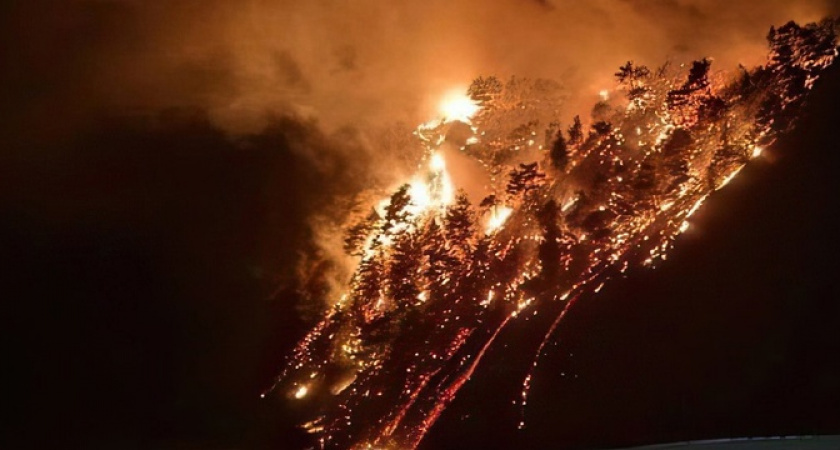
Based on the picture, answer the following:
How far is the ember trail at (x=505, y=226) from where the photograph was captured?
2.71m

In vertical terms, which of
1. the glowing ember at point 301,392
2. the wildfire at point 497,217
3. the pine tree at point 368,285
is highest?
the wildfire at point 497,217

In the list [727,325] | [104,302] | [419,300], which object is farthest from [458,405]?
[104,302]

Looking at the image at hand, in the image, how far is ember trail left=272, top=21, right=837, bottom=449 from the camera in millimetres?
2713

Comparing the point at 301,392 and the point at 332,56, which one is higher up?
the point at 332,56

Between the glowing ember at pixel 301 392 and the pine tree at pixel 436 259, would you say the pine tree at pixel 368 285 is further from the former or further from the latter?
the glowing ember at pixel 301 392

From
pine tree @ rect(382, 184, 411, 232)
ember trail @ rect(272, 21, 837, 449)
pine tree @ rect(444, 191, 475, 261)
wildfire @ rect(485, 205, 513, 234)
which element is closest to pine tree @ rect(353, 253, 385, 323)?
ember trail @ rect(272, 21, 837, 449)

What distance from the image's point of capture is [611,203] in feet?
9.26

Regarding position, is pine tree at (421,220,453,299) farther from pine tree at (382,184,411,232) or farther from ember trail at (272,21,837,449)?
pine tree at (382,184,411,232)

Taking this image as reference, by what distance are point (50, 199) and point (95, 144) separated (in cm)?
26

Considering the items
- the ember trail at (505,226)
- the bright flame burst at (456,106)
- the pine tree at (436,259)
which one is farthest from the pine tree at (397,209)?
the bright flame burst at (456,106)

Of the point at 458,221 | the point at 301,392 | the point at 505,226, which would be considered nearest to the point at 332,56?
the point at 458,221

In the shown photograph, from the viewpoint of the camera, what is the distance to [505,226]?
9.10ft

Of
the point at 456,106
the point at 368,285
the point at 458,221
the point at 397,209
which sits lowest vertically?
the point at 368,285

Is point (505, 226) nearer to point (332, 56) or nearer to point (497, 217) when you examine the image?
point (497, 217)
